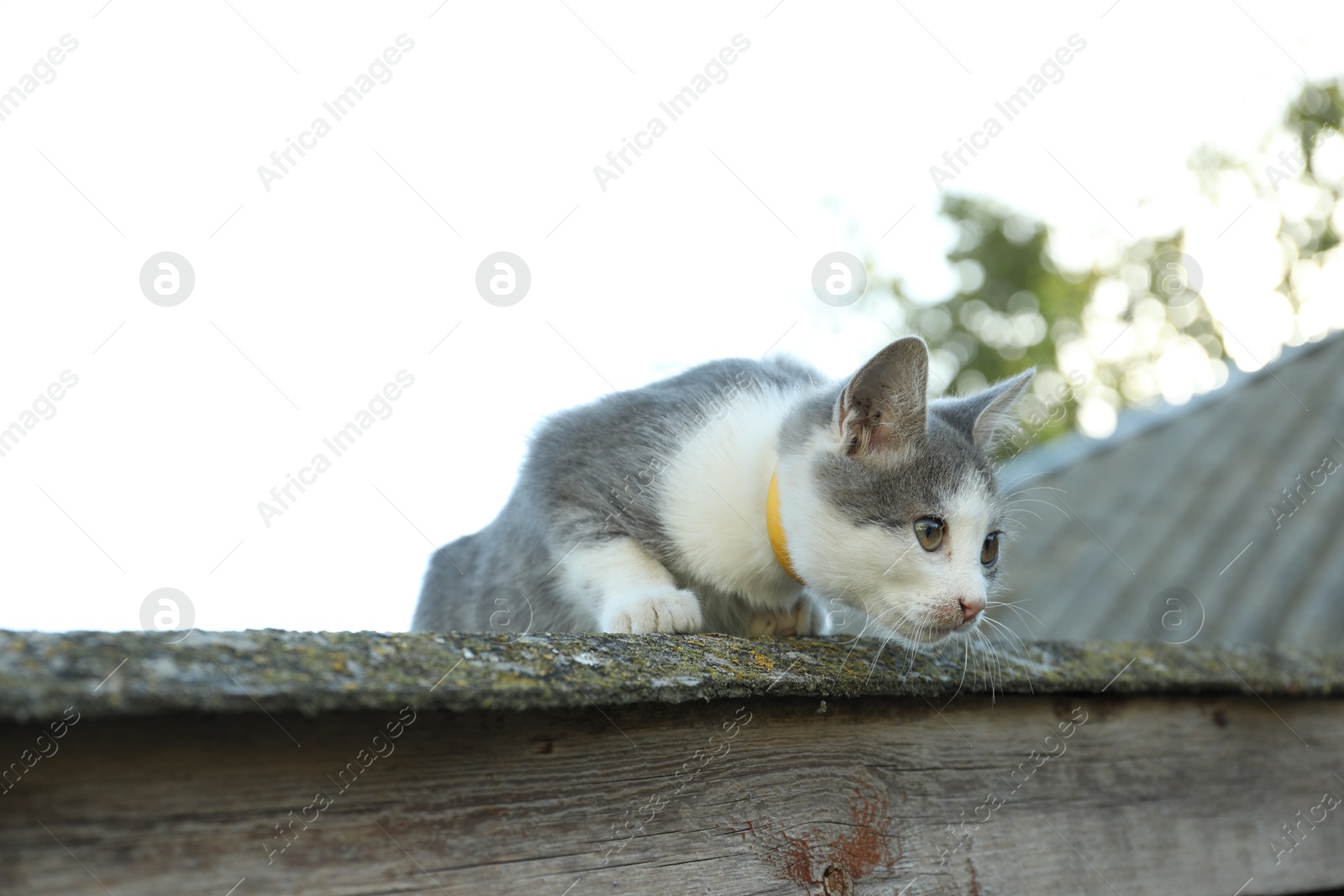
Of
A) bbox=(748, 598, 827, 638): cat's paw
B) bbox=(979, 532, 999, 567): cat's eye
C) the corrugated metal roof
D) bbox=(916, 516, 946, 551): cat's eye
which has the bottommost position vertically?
the corrugated metal roof

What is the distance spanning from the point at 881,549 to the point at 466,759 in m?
1.25

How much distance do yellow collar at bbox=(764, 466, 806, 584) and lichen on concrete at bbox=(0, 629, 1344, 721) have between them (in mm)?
295

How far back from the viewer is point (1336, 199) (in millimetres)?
17219

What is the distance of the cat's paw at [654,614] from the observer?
212cm

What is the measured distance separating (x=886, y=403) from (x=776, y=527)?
418mm

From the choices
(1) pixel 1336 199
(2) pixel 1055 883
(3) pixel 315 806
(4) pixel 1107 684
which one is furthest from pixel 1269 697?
(1) pixel 1336 199

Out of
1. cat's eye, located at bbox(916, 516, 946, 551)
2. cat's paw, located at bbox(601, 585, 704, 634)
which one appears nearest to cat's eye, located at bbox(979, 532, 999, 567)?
cat's eye, located at bbox(916, 516, 946, 551)

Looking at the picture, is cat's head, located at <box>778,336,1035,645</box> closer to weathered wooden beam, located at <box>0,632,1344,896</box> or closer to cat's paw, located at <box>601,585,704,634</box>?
weathered wooden beam, located at <box>0,632,1344,896</box>

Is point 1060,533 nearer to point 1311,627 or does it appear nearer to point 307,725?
point 1311,627

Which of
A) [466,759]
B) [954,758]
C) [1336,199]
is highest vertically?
[1336,199]

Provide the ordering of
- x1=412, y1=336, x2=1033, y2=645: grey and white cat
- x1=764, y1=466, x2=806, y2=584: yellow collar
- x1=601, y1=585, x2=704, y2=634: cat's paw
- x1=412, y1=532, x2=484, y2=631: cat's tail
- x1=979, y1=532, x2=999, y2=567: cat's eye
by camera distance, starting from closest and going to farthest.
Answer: x1=601, y1=585, x2=704, y2=634: cat's paw < x1=412, y1=336, x2=1033, y2=645: grey and white cat < x1=764, y1=466, x2=806, y2=584: yellow collar < x1=979, y1=532, x2=999, y2=567: cat's eye < x1=412, y1=532, x2=484, y2=631: cat's tail

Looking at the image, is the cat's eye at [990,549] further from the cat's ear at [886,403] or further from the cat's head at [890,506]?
the cat's ear at [886,403]

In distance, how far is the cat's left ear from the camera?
8.84 ft

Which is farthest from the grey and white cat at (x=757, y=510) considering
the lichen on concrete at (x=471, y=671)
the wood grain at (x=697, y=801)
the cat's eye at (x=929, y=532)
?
the wood grain at (x=697, y=801)
